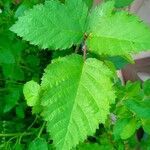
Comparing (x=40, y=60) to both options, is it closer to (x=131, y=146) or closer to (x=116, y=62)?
(x=116, y=62)

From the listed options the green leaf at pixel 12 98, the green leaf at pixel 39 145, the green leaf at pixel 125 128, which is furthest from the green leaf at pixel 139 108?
the green leaf at pixel 12 98

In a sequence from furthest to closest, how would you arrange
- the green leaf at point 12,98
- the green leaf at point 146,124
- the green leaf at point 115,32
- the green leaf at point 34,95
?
the green leaf at point 12,98 → the green leaf at point 146,124 → the green leaf at point 34,95 → the green leaf at point 115,32

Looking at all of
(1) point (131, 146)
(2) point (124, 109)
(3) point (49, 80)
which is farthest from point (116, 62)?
(3) point (49, 80)

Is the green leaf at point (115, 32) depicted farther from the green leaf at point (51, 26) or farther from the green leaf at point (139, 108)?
the green leaf at point (139, 108)

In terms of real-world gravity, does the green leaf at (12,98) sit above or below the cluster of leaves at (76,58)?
below

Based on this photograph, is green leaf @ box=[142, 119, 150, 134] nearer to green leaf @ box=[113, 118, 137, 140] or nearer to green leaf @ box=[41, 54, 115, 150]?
green leaf @ box=[113, 118, 137, 140]
